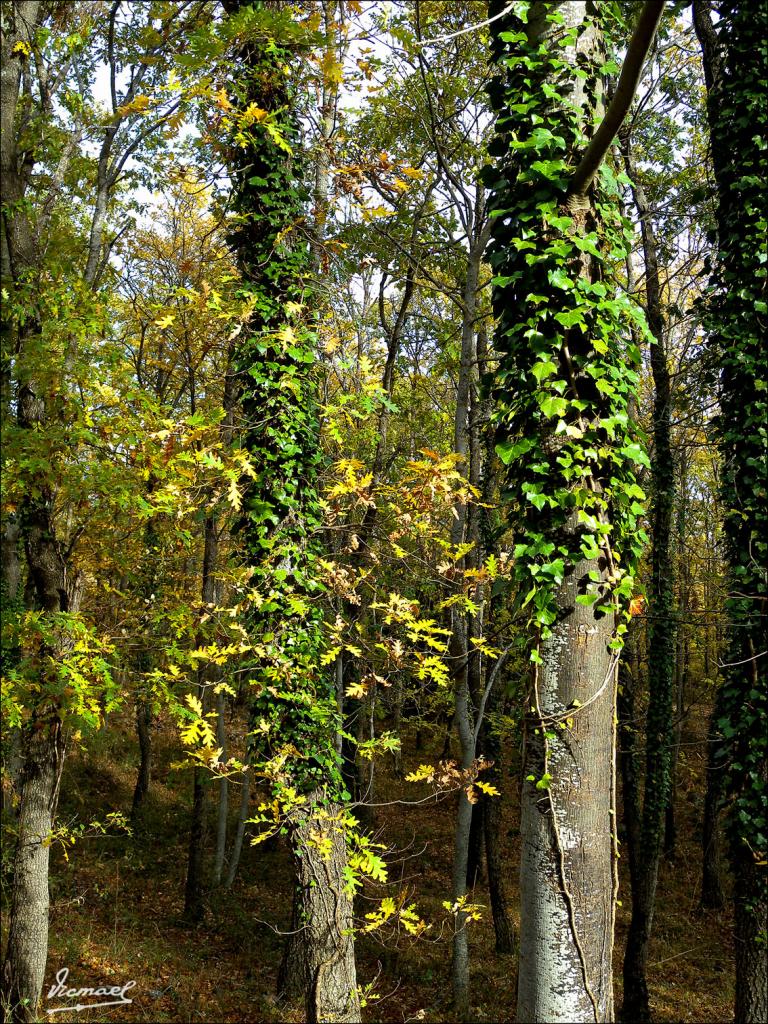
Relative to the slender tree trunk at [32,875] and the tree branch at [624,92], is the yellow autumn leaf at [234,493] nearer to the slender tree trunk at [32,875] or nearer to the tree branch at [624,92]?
the tree branch at [624,92]

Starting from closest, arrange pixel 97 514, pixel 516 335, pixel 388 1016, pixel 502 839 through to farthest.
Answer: pixel 516 335, pixel 97 514, pixel 388 1016, pixel 502 839

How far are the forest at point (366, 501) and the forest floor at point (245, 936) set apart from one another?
0.09 m

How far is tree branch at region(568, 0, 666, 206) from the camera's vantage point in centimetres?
152

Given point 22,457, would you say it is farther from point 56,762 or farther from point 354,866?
point 354,866

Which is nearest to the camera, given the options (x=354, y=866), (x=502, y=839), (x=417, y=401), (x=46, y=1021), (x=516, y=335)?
(x=516, y=335)

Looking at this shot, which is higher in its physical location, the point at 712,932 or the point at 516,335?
the point at 516,335

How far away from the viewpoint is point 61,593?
23.9ft

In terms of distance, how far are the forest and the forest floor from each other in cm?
9

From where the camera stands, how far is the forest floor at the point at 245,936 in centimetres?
967

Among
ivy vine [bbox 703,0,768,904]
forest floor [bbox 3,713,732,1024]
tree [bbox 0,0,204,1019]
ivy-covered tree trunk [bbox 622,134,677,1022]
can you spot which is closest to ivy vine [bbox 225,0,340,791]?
tree [bbox 0,0,204,1019]

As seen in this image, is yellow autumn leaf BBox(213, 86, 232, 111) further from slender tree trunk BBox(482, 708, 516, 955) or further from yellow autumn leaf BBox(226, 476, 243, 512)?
slender tree trunk BBox(482, 708, 516, 955)

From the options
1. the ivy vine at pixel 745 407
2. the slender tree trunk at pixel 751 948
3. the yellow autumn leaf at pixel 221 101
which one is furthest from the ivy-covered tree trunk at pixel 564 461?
the slender tree trunk at pixel 751 948

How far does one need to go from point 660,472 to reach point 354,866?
722 cm

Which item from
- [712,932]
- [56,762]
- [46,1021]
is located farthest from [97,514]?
[712,932]
